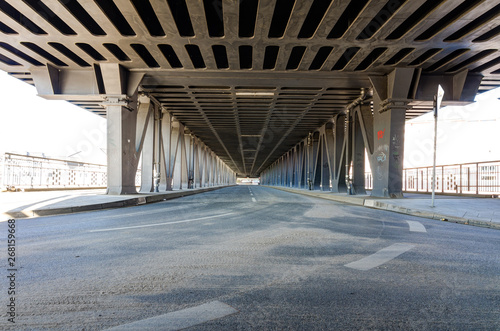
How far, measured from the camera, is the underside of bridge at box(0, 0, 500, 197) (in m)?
10.2

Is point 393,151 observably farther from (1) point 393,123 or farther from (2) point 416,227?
(2) point 416,227

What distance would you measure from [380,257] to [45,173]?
923 inches

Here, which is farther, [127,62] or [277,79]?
[277,79]

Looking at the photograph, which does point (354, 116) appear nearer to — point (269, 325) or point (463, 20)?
point (463, 20)

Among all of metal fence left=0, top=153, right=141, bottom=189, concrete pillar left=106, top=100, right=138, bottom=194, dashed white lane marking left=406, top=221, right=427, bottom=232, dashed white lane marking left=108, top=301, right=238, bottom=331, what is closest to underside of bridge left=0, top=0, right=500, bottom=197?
concrete pillar left=106, top=100, right=138, bottom=194

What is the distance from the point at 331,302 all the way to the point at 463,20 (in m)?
11.4

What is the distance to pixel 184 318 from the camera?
227 centimetres

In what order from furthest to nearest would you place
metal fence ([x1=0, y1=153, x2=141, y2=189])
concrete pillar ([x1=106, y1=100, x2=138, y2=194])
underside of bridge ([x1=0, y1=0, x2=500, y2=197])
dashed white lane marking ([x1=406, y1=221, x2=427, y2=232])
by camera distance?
metal fence ([x1=0, y1=153, x2=141, y2=189]) → concrete pillar ([x1=106, y1=100, x2=138, y2=194]) → underside of bridge ([x1=0, y1=0, x2=500, y2=197]) → dashed white lane marking ([x1=406, y1=221, x2=427, y2=232])

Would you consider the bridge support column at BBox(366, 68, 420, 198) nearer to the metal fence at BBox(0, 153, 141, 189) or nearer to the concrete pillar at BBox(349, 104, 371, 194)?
the concrete pillar at BBox(349, 104, 371, 194)

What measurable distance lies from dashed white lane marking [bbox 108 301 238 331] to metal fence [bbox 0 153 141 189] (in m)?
18.4

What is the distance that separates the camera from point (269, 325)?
2.17 meters

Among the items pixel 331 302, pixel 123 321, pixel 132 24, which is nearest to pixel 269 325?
pixel 331 302

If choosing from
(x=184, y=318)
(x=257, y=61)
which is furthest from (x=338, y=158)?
(x=184, y=318)

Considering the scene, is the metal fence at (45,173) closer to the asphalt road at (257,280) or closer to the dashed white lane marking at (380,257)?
the asphalt road at (257,280)
